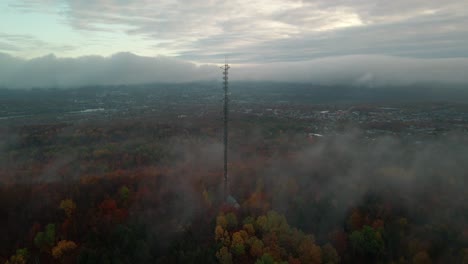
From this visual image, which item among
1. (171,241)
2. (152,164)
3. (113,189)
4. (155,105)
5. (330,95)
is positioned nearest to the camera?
(171,241)

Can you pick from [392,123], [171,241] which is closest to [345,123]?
[392,123]

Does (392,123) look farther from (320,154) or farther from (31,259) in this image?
(31,259)

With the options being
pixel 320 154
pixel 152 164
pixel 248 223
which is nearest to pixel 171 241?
pixel 248 223

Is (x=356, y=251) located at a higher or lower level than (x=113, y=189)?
lower

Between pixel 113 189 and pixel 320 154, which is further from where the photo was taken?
pixel 320 154

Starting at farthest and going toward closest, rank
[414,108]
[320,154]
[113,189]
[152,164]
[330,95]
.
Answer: [330,95] → [414,108] → [320,154] → [152,164] → [113,189]

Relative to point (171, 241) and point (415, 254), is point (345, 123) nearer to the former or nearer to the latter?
point (415, 254)
